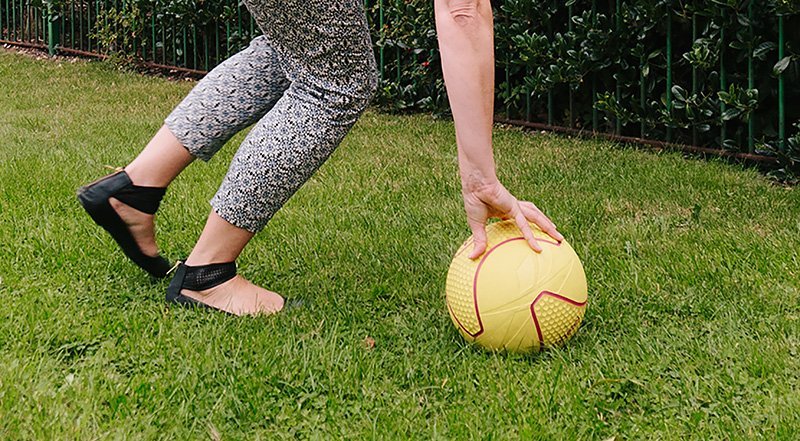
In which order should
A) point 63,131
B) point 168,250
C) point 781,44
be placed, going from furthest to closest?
point 63,131
point 781,44
point 168,250

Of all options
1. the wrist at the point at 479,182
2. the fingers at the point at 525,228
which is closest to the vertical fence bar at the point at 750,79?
the fingers at the point at 525,228

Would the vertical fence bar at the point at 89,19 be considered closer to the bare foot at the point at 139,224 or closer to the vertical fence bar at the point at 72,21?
the vertical fence bar at the point at 72,21

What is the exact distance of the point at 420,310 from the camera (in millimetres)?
2867

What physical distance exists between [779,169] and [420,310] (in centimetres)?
285

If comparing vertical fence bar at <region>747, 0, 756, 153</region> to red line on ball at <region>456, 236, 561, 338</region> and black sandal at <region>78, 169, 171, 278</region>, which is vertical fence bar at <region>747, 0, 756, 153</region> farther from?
black sandal at <region>78, 169, 171, 278</region>

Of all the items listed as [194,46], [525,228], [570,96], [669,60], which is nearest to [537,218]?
[525,228]

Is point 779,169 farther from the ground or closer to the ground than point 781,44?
closer to the ground

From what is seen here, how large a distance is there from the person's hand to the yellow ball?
0.03m

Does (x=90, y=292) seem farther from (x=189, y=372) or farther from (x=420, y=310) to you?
(x=420, y=310)

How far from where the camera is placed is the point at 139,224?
9.48 feet

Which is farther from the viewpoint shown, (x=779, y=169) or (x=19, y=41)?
(x=19, y=41)

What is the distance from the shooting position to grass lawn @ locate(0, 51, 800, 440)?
85.2 inches

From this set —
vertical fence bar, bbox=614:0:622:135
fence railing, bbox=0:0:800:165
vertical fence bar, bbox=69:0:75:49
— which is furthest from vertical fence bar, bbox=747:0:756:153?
vertical fence bar, bbox=69:0:75:49

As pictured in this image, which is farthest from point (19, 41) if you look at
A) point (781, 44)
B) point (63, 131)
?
point (781, 44)
